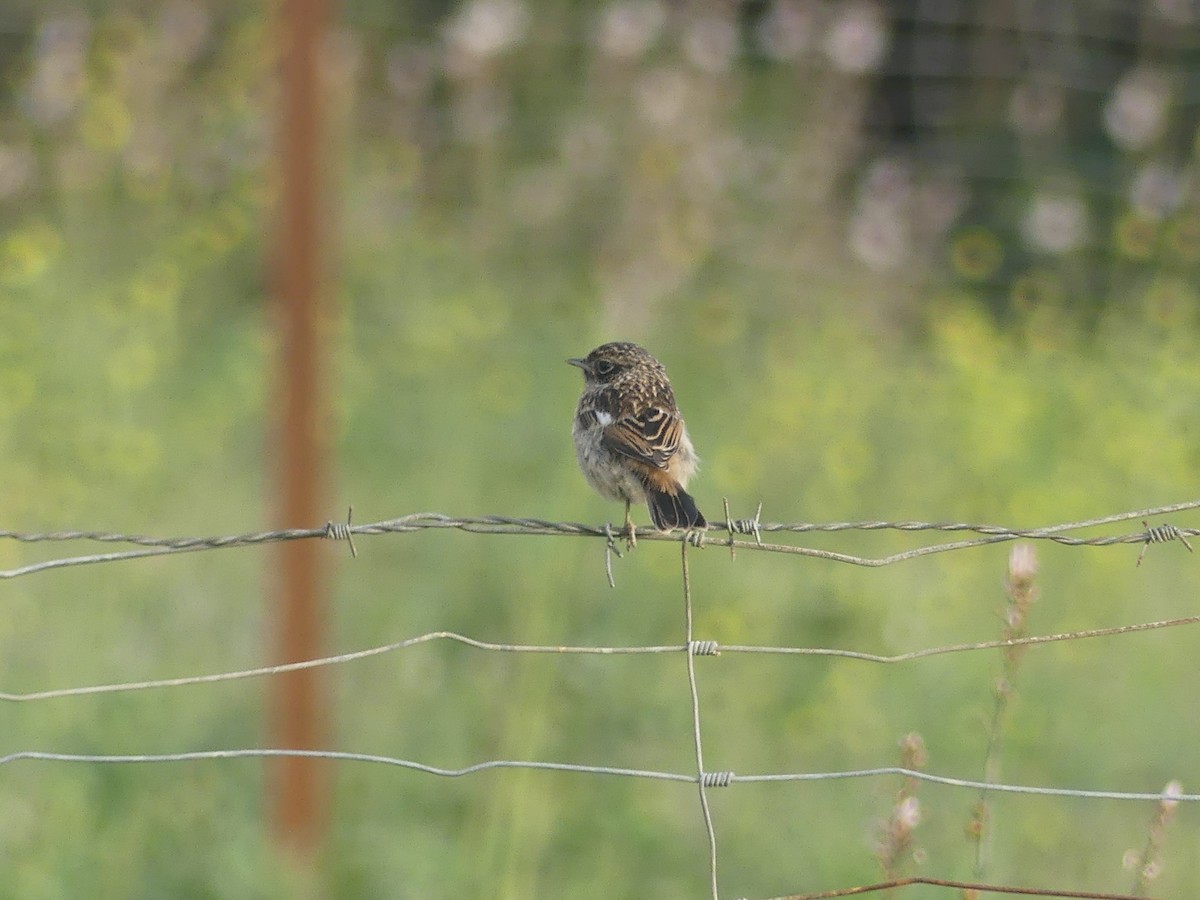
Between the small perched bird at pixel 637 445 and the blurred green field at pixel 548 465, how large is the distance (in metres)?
0.25

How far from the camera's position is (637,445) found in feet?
13.5

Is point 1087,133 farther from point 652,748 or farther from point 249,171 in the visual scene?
point 652,748

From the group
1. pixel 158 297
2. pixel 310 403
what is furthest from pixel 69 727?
pixel 158 297

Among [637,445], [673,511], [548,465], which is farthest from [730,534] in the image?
[548,465]

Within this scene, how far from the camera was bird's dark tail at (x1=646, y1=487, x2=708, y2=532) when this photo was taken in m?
3.71

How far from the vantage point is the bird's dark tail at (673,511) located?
371 centimetres

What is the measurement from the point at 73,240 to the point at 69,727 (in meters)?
3.17

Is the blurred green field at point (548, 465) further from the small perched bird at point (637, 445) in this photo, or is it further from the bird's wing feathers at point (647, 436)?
the bird's wing feathers at point (647, 436)

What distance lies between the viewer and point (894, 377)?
26.8ft

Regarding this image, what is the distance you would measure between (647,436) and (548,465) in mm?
2927

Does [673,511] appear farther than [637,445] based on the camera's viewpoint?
No

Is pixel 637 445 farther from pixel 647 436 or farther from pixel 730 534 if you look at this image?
pixel 730 534

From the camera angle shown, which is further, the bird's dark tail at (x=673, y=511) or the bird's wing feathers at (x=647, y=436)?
the bird's wing feathers at (x=647, y=436)

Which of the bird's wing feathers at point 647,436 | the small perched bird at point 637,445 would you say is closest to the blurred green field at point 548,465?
the small perched bird at point 637,445
